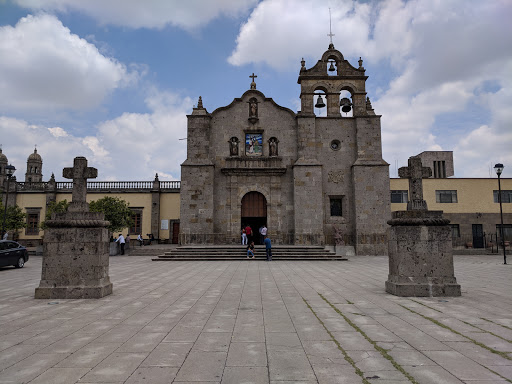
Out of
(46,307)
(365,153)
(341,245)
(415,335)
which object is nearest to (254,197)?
(341,245)

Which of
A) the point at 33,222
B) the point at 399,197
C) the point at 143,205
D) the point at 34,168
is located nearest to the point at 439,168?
the point at 399,197

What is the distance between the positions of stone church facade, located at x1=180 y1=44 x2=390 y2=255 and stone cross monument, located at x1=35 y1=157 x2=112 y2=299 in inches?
591

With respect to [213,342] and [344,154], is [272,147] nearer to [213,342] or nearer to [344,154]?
[344,154]

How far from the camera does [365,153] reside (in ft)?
80.4

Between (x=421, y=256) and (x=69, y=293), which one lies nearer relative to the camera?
(x=69, y=293)

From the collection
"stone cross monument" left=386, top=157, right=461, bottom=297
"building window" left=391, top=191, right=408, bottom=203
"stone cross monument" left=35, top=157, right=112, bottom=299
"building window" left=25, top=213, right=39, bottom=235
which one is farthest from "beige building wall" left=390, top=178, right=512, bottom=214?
"building window" left=25, top=213, right=39, bottom=235

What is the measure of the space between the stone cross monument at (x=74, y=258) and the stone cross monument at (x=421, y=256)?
7.03 meters

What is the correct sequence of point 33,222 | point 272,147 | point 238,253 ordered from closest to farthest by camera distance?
point 238,253 → point 272,147 → point 33,222

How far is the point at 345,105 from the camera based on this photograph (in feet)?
82.8

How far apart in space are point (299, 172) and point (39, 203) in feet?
86.4

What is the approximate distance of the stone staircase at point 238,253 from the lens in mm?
19812

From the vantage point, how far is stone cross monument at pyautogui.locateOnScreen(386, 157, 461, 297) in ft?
26.8

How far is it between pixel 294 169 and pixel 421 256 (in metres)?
16.0

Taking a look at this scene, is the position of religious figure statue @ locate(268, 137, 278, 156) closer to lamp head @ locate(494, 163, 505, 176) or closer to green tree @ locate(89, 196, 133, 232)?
green tree @ locate(89, 196, 133, 232)
